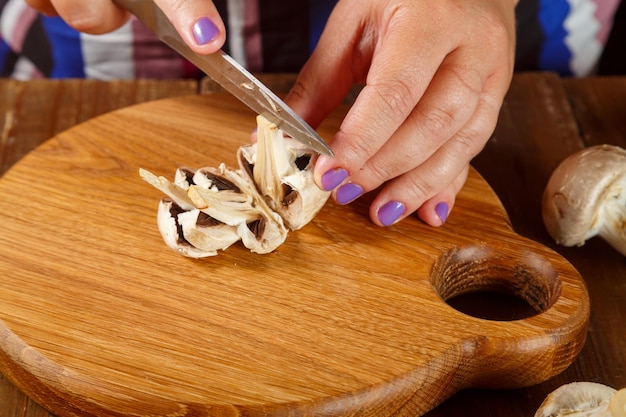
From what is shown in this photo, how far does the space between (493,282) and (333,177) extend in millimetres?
372

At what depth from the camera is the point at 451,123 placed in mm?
1478

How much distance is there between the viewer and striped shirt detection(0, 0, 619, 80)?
6.77 feet

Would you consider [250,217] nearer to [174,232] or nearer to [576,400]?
[174,232]

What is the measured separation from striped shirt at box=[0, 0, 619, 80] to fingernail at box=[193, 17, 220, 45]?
69cm

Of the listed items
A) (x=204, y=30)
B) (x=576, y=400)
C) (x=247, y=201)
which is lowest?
(x=576, y=400)

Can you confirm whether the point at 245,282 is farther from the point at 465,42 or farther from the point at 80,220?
the point at 465,42

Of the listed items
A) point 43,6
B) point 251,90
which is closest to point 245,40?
point 43,6

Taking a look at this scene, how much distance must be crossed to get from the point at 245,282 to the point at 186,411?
0.27 metres

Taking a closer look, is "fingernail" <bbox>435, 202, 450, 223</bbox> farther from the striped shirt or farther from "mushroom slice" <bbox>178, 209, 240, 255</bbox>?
the striped shirt

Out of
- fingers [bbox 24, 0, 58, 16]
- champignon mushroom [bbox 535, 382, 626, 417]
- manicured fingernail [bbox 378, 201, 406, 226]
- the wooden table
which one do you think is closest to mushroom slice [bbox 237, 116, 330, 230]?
manicured fingernail [bbox 378, 201, 406, 226]

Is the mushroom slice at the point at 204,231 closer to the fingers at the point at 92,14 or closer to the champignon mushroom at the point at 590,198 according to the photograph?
the fingers at the point at 92,14

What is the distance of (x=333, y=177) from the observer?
140cm

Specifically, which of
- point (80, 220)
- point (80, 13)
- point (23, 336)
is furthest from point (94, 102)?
point (23, 336)

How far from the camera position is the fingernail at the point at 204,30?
1.37 m
